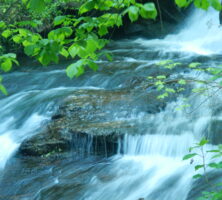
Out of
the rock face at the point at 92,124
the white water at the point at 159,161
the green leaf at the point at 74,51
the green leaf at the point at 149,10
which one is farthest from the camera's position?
the rock face at the point at 92,124

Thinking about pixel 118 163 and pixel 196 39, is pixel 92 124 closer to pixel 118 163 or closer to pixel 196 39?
pixel 118 163

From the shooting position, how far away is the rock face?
5992 millimetres

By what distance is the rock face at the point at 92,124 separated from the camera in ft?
19.7

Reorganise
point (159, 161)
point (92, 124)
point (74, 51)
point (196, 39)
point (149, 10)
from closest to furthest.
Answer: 1. point (149, 10)
2. point (74, 51)
3. point (159, 161)
4. point (92, 124)
5. point (196, 39)

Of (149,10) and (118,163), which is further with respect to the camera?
(118,163)

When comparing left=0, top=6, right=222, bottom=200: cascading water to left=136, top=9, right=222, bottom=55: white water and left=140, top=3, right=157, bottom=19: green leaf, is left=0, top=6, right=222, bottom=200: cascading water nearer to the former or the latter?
left=140, top=3, right=157, bottom=19: green leaf

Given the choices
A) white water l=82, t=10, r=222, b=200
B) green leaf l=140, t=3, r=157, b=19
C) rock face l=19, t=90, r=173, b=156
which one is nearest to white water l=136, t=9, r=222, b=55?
rock face l=19, t=90, r=173, b=156

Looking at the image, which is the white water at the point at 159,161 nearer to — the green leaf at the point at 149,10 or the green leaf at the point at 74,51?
the green leaf at the point at 74,51

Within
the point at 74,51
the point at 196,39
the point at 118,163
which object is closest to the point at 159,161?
Result: the point at 118,163

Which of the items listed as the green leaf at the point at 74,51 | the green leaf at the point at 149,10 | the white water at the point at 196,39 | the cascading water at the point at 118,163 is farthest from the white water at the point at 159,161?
the white water at the point at 196,39

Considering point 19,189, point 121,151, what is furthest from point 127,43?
point 19,189

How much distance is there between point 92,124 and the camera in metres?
6.34

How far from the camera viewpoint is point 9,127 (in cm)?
746

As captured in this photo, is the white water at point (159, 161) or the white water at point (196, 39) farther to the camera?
the white water at point (196, 39)
